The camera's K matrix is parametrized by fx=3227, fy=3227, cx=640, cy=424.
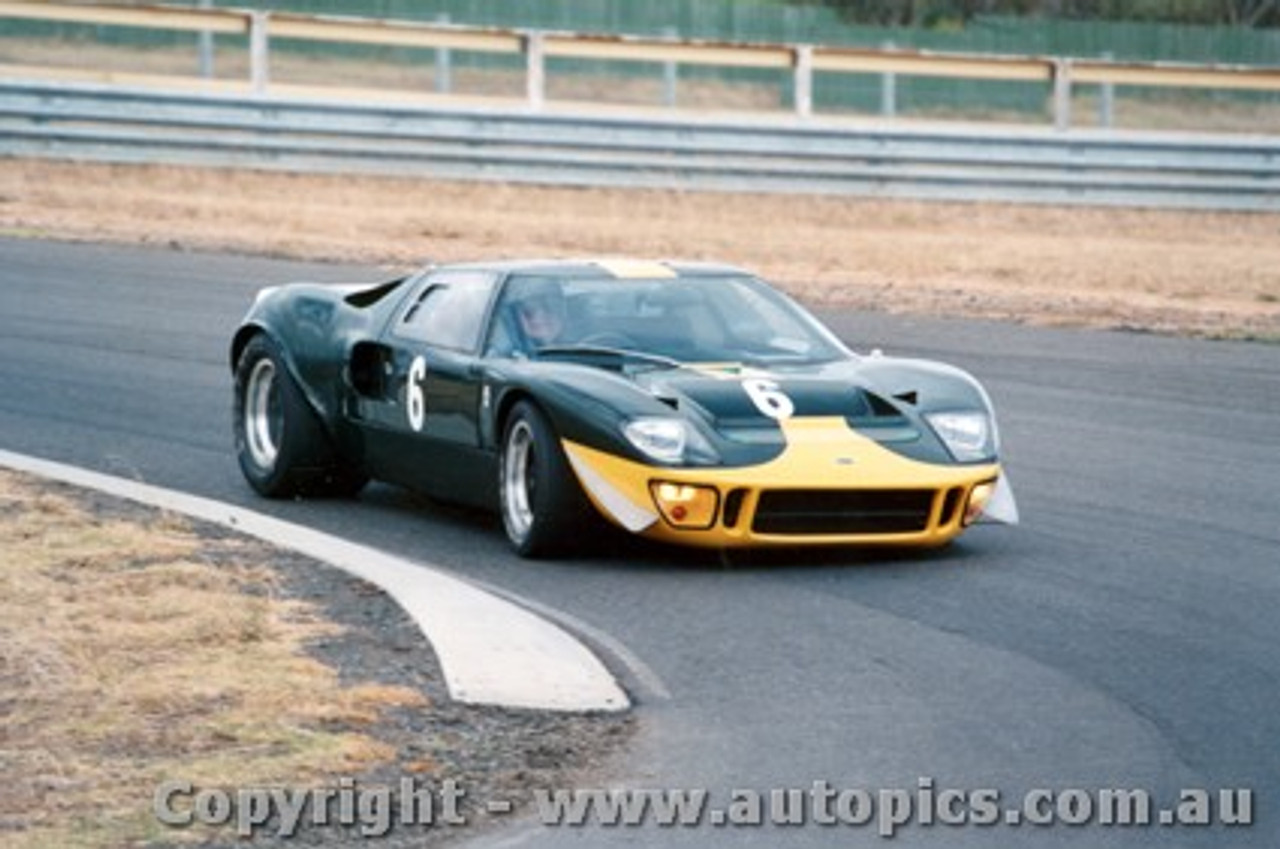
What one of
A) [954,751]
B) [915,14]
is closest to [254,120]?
[954,751]

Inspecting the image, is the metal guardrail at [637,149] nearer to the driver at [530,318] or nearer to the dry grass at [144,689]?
the driver at [530,318]

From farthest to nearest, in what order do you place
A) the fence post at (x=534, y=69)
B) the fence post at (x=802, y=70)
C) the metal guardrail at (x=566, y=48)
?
the fence post at (x=802, y=70) → the metal guardrail at (x=566, y=48) → the fence post at (x=534, y=69)

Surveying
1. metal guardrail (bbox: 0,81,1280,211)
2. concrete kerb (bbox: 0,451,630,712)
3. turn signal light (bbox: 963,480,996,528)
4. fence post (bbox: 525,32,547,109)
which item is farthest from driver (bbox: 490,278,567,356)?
fence post (bbox: 525,32,547,109)

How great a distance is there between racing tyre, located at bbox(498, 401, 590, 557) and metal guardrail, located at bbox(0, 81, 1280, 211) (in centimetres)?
1484

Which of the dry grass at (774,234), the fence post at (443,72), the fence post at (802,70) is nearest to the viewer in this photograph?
the dry grass at (774,234)

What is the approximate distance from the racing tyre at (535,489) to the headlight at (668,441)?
0.98 feet

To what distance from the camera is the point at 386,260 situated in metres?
23.4

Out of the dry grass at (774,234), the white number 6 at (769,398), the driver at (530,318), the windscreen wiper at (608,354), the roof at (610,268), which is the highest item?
the roof at (610,268)

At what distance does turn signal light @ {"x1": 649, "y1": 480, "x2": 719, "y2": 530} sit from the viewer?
1102 cm

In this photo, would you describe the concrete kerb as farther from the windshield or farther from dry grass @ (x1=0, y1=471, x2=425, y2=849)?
the windshield

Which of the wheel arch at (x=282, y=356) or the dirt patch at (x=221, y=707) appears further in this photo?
the wheel arch at (x=282, y=356)

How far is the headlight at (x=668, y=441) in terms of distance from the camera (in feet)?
36.3

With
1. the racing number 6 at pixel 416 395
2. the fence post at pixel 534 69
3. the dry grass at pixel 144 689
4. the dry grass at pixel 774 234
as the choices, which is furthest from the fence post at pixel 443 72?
the dry grass at pixel 144 689

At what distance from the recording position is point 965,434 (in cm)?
1152
